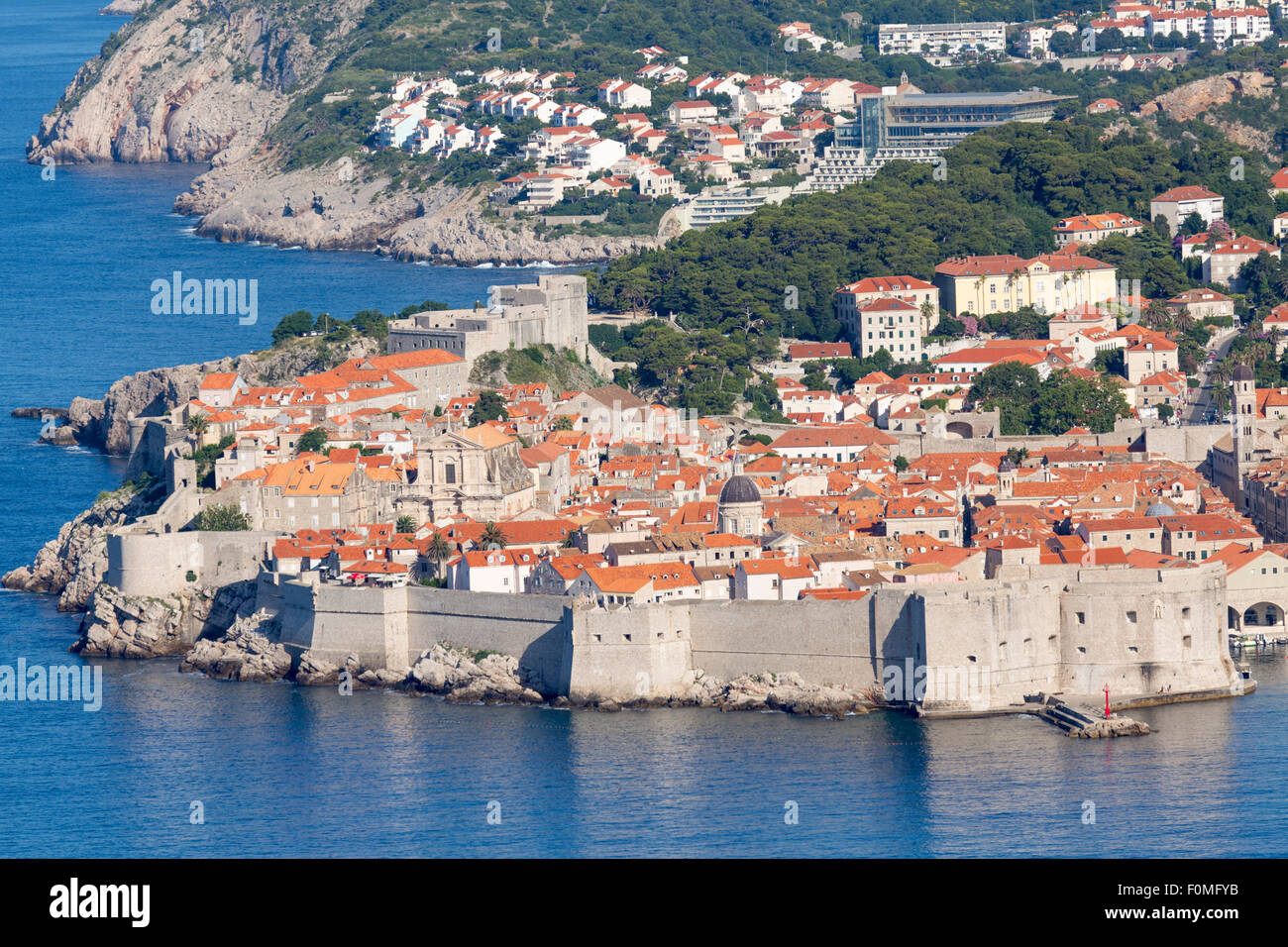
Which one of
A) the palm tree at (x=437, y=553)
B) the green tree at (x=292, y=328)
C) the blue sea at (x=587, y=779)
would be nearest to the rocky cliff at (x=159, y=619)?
the blue sea at (x=587, y=779)

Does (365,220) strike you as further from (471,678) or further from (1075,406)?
(471,678)

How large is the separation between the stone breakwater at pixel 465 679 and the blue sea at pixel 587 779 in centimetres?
32

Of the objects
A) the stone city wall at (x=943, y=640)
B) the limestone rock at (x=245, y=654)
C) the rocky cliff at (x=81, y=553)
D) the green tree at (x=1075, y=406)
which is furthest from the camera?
the green tree at (x=1075, y=406)

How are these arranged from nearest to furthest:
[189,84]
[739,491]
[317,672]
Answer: [317,672] < [739,491] < [189,84]

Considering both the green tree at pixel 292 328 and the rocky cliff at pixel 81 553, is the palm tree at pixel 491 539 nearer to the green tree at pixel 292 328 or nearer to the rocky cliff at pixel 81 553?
the rocky cliff at pixel 81 553

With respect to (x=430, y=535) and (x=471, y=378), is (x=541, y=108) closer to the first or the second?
(x=471, y=378)

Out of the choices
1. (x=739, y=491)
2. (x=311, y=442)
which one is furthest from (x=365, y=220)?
(x=739, y=491)

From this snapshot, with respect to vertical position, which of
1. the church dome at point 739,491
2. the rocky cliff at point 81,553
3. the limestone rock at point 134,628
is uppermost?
the church dome at point 739,491

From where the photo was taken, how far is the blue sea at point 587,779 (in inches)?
1046

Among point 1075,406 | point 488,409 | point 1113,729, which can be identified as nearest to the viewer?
point 1113,729

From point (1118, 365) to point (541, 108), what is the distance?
143 feet

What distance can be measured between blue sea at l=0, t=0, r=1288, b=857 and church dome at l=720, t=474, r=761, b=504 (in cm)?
554

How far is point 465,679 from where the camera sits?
1326 inches

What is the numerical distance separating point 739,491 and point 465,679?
228 inches
